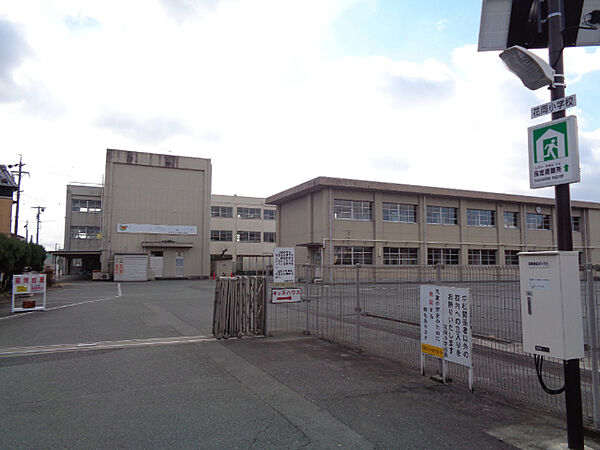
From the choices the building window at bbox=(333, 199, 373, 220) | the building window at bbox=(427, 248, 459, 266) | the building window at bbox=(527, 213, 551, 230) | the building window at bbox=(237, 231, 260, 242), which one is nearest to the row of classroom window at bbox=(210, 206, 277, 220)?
the building window at bbox=(237, 231, 260, 242)

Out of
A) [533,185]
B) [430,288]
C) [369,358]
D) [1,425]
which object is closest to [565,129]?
[533,185]

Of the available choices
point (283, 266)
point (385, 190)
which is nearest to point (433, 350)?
point (283, 266)

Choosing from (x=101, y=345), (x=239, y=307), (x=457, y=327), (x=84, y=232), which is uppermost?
(x=84, y=232)

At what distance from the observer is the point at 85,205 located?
171ft

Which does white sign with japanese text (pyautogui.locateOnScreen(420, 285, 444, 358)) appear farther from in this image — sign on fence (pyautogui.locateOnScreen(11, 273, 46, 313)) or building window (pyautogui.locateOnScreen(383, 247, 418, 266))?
building window (pyautogui.locateOnScreen(383, 247, 418, 266))

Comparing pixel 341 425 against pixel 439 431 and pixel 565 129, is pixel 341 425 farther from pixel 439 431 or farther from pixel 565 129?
pixel 565 129

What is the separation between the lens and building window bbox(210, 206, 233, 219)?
203 feet

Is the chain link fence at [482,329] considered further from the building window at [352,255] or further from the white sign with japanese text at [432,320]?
the building window at [352,255]

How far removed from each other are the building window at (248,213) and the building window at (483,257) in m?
34.2

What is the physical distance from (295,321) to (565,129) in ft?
31.6

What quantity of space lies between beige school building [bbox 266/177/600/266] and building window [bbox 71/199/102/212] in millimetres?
25354

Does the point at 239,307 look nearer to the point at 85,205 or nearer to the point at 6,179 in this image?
the point at 6,179

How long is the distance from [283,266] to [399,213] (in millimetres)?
28923

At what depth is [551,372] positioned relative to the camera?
22.0 feet
